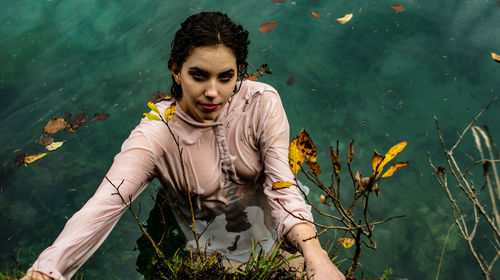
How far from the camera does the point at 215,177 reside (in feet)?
7.49

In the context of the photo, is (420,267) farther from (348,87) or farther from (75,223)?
(75,223)

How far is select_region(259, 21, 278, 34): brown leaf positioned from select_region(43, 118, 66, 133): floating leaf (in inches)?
94.7

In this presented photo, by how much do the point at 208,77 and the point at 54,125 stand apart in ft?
8.96

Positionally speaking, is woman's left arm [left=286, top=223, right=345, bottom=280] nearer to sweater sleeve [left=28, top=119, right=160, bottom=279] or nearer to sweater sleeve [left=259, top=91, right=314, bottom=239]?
sweater sleeve [left=259, top=91, right=314, bottom=239]

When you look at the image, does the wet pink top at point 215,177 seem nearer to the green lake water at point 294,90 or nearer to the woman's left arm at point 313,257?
the woman's left arm at point 313,257

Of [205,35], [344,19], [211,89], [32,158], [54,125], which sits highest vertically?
[205,35]

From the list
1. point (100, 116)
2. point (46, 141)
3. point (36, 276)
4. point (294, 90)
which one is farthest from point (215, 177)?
point (46, 141)

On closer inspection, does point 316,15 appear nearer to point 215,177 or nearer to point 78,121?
point 78,121

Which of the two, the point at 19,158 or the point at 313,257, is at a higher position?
the point at 313,257

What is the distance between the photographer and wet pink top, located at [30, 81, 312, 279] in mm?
1669

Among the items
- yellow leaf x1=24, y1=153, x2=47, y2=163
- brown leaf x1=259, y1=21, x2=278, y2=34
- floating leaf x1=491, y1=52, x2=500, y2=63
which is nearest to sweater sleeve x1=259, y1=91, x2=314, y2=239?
yellow leaf x1=24, y1=153, x2=47, y2=163

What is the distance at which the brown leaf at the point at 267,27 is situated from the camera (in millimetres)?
4680

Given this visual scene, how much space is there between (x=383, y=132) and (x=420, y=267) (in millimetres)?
1289

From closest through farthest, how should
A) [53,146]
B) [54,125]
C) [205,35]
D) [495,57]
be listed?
[205,35], [53,146], [54,125], [495,57]
